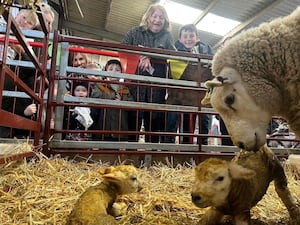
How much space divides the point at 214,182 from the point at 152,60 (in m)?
3.10

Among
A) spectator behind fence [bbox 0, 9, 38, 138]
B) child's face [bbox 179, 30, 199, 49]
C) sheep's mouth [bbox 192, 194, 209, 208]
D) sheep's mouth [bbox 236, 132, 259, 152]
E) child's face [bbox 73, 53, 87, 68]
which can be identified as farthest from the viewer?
child's face [bbox 73, 53, 87, 68]

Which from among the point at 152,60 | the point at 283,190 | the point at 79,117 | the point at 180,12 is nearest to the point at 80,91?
the point at 79,117

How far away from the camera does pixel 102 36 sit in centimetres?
1079

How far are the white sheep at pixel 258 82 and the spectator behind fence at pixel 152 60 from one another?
2.29 metres

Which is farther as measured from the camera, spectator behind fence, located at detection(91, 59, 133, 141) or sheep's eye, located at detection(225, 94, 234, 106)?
spectator behind fence, located at detection(91, 59, 133, 141)

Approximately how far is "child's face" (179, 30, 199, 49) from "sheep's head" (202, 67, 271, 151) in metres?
2.76

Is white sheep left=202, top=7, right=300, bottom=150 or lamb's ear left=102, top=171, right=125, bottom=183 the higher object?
white sheep left=202, top=7, right=300, bottom=150

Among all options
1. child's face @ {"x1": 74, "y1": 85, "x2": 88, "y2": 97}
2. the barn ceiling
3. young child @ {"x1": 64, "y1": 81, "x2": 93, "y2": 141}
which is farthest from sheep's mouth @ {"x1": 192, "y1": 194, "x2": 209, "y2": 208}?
the barn ceiling

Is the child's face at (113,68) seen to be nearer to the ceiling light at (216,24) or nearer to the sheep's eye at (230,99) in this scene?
the sheep's eye at (230,99)

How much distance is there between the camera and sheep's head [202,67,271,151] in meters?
1.89

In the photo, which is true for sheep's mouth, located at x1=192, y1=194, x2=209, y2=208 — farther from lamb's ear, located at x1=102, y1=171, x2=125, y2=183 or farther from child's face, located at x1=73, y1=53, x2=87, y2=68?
child's face, located at x1=73, y1=53, x2=87, y2=68

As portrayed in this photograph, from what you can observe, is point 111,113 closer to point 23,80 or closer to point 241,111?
point 23,80

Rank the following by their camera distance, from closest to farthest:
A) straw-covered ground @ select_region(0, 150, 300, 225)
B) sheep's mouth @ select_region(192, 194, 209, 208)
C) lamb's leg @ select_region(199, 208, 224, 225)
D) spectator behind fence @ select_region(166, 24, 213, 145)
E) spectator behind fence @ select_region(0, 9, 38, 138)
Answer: sheep's mouth @ select_region(192, 194, 209, 208) → lamb's leg @ select_region(199, 208, 224, 225) → straw-covered ground @ select_region(0, 150, 300, 225) → spectator behind fence @ select_region(0, 9, 38, 138) → spectator behind fence @ select_region(166, 24, 213, 145)

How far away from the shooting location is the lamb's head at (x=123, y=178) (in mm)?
1814
